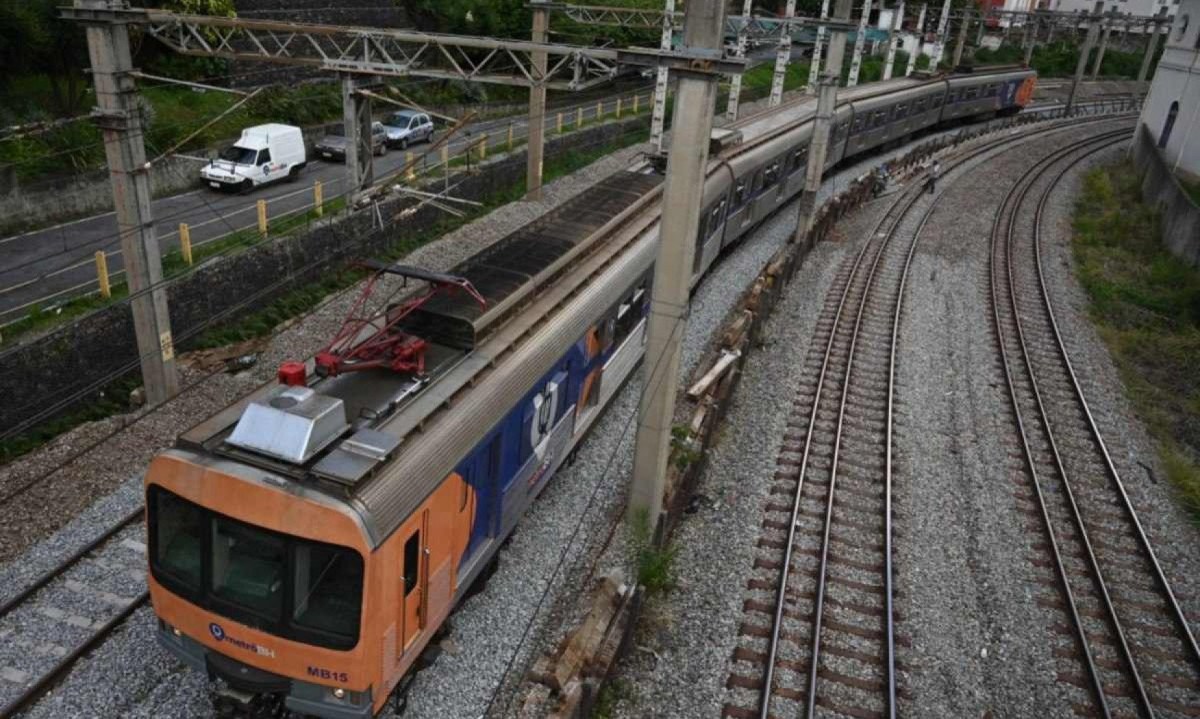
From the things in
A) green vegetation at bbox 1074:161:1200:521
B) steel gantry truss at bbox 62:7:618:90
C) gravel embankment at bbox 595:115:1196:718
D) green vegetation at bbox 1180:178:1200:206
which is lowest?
gravel embankment at bbox 595:115:1196:718

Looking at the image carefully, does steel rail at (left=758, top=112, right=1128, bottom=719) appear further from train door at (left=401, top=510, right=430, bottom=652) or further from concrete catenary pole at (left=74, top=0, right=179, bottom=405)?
concrete catenary pole at (left=74, top=0, right=179, bottom=405)

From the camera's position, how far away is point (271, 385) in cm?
841

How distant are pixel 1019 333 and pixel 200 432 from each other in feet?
56.1

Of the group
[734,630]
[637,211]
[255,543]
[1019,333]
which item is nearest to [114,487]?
[255,543]

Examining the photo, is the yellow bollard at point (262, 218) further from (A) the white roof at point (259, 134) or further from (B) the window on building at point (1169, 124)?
(B) the window on building at point (1169, 124)

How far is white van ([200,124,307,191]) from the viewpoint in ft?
78.6

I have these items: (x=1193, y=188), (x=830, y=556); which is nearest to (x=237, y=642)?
(x=830, y=556)

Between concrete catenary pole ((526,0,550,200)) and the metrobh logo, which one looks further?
concrete catenary pole ((526,0,550,200))

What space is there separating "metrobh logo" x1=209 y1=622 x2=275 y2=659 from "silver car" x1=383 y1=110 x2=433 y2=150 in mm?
24557

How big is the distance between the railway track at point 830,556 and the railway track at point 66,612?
6.66 meters

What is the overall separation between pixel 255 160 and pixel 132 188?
12.2 m

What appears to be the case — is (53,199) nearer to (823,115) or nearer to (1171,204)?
(823,115)

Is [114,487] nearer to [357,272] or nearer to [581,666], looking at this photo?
[581,666]

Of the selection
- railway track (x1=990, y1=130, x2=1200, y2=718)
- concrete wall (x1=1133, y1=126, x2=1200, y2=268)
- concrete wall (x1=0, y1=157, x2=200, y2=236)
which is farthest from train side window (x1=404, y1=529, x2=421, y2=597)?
concrete wall (x1=1133, y1=126, x2=1200, y2=268)
